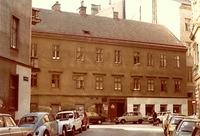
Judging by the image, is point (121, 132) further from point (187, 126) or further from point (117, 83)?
point (117, 83)

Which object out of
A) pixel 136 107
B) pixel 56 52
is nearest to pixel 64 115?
pixel 56 52

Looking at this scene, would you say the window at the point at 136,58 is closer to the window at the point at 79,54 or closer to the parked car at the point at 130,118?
the window at the point at 79,54

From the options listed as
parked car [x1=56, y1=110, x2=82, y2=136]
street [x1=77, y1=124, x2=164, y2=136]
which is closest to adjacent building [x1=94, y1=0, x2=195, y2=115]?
street [x1=77, y1=124, x2=164, y2=136]

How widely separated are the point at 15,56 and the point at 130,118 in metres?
26.1

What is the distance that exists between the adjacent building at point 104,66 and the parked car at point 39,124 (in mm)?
28811

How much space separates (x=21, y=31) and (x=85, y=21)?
2997 cm

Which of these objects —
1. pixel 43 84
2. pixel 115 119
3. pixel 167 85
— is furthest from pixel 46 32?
pixel 167 85

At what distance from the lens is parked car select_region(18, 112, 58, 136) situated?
2020 centimetres

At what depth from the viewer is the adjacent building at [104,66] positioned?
52.7 metres

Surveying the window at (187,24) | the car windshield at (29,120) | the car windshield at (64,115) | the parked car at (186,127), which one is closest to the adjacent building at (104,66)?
the window at (187,24)

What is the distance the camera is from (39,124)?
67.5 ft

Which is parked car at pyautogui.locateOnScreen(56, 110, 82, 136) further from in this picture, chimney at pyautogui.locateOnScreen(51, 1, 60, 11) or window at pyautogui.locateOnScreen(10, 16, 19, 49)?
chimney at pyautogui.locateOnScreen(51, 1, 60, 11)

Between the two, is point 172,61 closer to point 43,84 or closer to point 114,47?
point 114,47

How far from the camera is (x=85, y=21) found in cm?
5994
